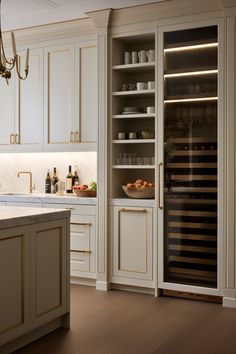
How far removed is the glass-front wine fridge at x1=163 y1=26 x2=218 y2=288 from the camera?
4.37m

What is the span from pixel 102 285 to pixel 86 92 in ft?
6.57

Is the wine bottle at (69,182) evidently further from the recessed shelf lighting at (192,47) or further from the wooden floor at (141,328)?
the recessed shelf lighting at (192,47)

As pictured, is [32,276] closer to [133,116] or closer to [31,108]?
[133,116]

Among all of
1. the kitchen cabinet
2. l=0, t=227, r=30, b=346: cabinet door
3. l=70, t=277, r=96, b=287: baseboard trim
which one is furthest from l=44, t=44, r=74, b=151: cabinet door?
l=0, t=227, r=30, b=346: cabinet door

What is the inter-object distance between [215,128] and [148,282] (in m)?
1.60

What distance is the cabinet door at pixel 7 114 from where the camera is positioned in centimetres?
561

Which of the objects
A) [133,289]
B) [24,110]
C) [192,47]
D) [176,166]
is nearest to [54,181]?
[24,110]

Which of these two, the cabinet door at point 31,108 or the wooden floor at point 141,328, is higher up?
the cabinet door at point 31,108

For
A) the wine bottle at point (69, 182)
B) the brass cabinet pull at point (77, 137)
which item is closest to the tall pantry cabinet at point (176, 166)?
the brass cabinet pull at point (77, 137)

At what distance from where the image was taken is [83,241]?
500 cm

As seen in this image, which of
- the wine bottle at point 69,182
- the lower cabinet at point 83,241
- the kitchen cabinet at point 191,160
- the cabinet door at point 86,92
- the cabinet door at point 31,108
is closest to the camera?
the kitchen cabinet at point 191,160

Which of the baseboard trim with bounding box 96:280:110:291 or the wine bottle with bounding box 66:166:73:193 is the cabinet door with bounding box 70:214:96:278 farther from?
the wine bottle with bounding box 66:166:73:193

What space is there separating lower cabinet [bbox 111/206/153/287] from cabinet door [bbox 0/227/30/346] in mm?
1658

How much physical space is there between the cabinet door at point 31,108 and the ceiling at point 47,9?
418 mm
